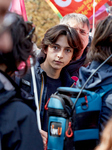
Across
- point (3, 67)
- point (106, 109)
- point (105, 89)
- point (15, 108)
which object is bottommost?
point (106, 109)

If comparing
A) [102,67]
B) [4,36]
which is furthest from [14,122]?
[102,67]

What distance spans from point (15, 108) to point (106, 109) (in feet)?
2.25

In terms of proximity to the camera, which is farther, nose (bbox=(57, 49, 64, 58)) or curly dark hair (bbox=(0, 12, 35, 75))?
nose (bbox=(57, 49, 64, 58))

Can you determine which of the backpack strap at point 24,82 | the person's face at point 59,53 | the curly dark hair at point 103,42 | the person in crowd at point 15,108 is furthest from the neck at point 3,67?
the person's face at point 59,53

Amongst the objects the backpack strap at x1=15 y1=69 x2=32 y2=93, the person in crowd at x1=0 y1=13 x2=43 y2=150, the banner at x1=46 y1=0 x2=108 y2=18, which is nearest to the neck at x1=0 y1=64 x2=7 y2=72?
the person in crowd at x1=0 y1=13 x2=43 y2=150

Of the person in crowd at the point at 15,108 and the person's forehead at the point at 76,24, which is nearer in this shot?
the person in crowd at the point at 15,108

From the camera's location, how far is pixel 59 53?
2.20 metres

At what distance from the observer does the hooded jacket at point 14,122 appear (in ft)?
3.64

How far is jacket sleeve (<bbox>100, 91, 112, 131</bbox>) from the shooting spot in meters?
1.54

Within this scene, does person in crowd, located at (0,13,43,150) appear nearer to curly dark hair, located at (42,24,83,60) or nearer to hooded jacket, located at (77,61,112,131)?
hooded jacket, located at (77,61,112,131)

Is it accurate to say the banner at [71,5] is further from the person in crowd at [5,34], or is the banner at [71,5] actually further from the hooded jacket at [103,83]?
the person in crowd at [5,34]

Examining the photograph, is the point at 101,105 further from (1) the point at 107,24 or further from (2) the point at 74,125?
(1) the point at 107,24

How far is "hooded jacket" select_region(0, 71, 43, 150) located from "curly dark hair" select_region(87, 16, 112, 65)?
30.1 inches

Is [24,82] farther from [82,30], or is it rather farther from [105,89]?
[82,30]
